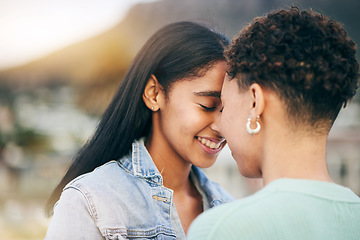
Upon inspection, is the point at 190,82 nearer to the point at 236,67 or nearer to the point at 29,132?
the point at 236,67

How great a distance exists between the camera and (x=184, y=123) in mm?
1750

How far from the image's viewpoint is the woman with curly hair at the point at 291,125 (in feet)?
3.12

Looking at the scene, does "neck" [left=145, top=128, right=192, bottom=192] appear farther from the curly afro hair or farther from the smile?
the curly afro hair

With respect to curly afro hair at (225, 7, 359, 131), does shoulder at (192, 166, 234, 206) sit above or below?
below

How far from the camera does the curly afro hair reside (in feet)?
3.44

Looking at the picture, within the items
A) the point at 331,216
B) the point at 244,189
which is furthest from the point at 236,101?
the point at 244,189

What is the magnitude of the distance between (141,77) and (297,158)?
906mm

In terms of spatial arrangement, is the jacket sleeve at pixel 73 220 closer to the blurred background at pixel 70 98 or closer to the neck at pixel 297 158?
the neck at pixel 297 158

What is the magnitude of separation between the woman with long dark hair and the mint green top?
0.69 metres

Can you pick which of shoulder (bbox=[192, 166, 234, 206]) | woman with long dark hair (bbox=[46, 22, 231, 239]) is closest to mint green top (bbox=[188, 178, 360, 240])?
woman with long dark hair (bbox=[46, 22, 231, 239])

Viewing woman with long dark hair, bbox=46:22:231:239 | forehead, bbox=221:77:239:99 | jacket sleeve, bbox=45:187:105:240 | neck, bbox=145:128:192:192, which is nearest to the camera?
forehead, bbox=221:77:239:99

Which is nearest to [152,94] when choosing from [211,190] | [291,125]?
[211,190]

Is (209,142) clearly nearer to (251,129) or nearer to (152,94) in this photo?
(152,94)

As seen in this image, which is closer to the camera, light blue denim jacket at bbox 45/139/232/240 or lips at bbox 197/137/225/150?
light blue denim jacket at bbox 45/139/232/240
